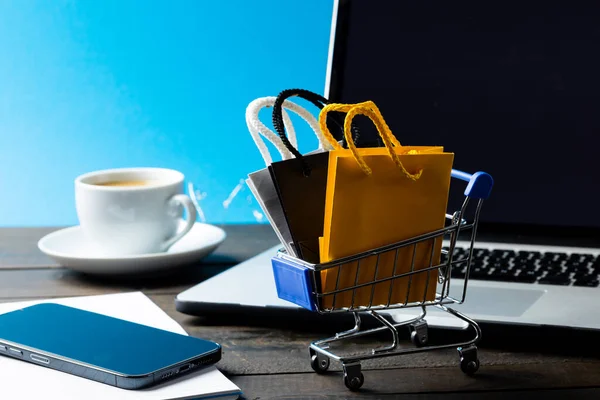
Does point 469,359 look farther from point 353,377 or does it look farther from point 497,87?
point 497,87

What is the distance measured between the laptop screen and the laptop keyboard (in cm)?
17

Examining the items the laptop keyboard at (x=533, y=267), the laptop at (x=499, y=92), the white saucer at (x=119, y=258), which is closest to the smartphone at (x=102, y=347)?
the white saucer at (x=119, y=258)

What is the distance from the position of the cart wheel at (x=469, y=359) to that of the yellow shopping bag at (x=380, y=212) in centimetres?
7

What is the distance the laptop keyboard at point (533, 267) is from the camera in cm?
83

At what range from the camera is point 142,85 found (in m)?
1.99

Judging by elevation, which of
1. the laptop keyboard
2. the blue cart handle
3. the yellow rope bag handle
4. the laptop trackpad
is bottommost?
the laptop trackpad

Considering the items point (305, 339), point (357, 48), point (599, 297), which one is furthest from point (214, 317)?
point (357, 48)

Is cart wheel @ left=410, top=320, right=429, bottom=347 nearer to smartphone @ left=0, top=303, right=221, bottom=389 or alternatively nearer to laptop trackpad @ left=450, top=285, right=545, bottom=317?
laptop trackpad @ left=450, top=285, right=545, bottom=317

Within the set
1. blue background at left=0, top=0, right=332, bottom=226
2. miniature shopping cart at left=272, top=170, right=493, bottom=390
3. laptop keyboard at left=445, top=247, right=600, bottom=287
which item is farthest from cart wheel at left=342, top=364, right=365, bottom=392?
blue background at left=0, top=0, right=332, bottom=226

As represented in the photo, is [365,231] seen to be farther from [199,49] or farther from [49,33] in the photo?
[49,33]

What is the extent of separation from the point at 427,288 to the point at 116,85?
4.97 ft

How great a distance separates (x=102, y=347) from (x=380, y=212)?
251 mm

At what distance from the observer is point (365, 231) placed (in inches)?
23.2

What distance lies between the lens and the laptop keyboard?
83cm
